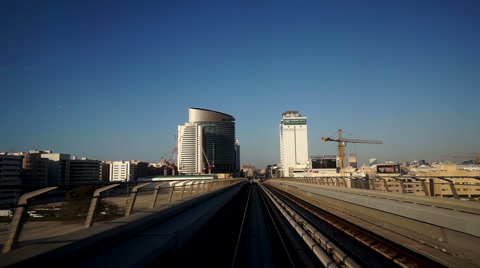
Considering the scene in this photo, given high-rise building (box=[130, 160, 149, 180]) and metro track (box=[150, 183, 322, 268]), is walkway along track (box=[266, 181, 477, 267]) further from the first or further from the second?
high-rise building (box=[130, 160, 149, 180])

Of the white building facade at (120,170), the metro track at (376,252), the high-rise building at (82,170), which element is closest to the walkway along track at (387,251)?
the metro track at (376,252)

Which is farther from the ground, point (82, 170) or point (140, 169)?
point (82, 170)

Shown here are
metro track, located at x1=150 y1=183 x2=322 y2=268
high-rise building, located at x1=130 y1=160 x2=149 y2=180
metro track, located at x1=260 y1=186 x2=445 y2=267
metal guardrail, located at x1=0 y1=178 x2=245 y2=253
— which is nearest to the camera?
metal guardrail, located at x1=0 y1=178 x2=245 y2=253

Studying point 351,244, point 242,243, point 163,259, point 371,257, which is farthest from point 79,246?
point 351,244

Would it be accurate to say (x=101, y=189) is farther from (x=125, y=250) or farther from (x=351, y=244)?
(x=351, y=244)

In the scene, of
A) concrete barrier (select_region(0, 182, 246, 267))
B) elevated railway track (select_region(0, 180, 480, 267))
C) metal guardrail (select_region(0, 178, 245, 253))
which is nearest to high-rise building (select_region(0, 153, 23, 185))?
elevated railway track (select_region(0, 180, 480, 267))

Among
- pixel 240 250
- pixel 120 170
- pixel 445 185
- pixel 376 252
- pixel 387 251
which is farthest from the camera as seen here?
pixel 120 170

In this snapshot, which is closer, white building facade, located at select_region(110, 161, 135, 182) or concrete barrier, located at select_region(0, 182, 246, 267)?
concrete barrier, located at select_region(0, 182, 246, 267)

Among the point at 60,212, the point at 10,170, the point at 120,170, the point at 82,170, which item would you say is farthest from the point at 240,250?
the point at 120,170

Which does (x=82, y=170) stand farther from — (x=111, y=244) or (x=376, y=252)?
(x=376, y=252)

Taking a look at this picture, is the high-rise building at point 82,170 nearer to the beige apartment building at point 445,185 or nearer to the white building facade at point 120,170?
the white building facade at point 120,170

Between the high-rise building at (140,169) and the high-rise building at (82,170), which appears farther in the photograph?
the high-rise building at (140,169)

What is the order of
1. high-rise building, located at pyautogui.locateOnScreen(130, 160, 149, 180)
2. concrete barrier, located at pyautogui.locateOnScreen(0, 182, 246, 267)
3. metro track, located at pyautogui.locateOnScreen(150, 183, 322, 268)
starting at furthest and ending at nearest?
high-rise building, located at pyautogui.locateOnScreen(130, 160, 149, 180) → metro track, located at pyautogui.locateOnScreen(150, 183, 322, 268) → concrete barrier, located at pyautogui.locateOnScreen(0, 182, 246, 267)

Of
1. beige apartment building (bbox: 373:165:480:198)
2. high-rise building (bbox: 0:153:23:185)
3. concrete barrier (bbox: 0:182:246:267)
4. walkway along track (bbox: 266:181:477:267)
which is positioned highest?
high-rise building (bbox: 0:153:23:185)
